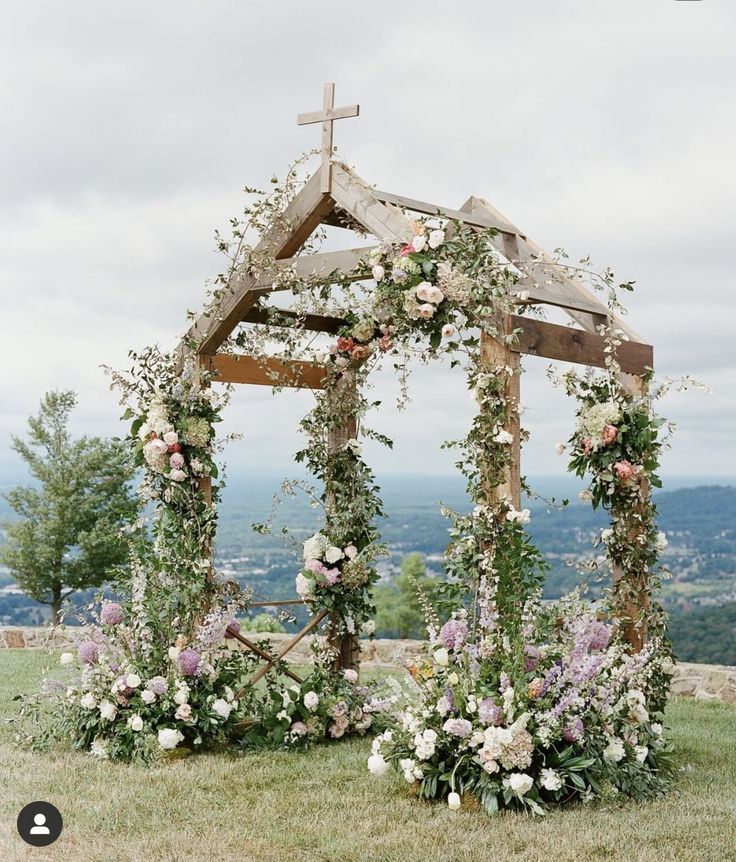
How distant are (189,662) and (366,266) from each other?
2.54 m

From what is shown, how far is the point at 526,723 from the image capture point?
4.55m

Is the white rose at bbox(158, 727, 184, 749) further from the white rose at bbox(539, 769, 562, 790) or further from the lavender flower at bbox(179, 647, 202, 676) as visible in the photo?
the white rose at bbox(539, 769, 562, 790)

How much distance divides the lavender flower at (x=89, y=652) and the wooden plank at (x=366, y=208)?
3.03 metres

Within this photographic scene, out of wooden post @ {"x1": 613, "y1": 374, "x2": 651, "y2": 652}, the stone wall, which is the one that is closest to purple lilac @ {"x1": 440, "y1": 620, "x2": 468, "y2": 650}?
the stone wall

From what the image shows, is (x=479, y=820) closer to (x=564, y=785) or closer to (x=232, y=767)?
(x=564, y=785)

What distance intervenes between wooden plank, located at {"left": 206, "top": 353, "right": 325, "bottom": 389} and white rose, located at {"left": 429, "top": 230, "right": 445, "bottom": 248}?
170 cm

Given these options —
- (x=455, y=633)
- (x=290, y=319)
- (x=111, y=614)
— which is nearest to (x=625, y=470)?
(x=455, y=633)

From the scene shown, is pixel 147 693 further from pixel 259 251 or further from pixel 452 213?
pixel 452 213

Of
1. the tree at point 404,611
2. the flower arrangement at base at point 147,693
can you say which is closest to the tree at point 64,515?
the tree at point 404,611

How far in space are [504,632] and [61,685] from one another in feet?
9.54

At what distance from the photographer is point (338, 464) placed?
6.48 metres

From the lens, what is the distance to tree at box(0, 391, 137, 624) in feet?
44.4

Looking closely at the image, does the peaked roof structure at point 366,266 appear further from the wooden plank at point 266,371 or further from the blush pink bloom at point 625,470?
the blush pink bloom at point 625,470

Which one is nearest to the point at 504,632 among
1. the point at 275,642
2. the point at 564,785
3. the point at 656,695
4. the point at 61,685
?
the point at 564,785
